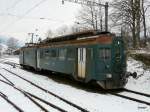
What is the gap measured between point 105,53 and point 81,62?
164 centimetres

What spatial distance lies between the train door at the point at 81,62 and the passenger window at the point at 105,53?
116 centimetres

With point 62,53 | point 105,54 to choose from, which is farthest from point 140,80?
point 62,53

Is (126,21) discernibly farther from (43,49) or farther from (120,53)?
(120,53)

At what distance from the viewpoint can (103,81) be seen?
55.3ft

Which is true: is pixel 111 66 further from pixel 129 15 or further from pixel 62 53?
pixel 129 15

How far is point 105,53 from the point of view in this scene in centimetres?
1711

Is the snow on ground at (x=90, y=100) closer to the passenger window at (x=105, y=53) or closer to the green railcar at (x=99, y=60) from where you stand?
the green railcar at (x=99, y=60)

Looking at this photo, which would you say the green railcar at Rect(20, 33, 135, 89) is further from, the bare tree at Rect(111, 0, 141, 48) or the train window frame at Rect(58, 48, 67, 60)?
the bare tree at Rect(111, 0, 141, 48)

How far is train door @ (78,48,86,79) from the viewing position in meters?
17.8

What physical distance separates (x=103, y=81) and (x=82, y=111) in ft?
16.5

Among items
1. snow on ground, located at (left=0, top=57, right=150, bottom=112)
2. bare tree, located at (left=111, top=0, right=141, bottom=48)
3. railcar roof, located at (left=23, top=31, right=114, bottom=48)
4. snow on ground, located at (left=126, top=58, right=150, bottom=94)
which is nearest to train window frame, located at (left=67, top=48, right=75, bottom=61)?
railcar roof, located at (left=23, top=31, right=114, bottom=48)

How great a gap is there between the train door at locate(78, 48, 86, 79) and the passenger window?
116 centimetres

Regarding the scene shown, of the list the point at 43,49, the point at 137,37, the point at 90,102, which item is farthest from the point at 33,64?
the point at 90,102

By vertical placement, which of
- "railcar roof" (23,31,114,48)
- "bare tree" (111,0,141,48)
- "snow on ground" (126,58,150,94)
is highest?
"bare tree" (111,0,141,48)
